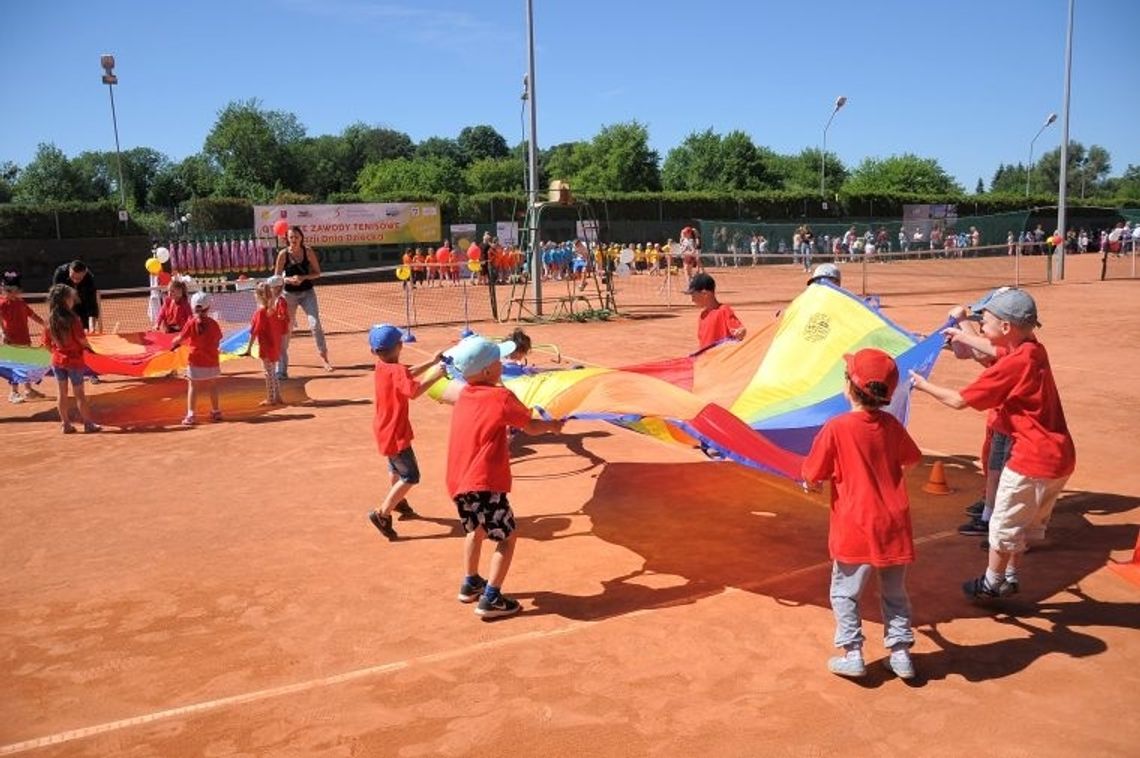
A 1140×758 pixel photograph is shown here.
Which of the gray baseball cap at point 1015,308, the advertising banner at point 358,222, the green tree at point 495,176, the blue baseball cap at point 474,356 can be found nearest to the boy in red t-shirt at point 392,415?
the blue baseball cap at point 474,356

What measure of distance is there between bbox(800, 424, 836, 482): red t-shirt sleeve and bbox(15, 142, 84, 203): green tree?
7254 cm

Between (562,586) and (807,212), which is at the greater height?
(807,212)

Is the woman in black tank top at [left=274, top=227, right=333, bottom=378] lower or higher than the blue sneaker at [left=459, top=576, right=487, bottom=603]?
higher

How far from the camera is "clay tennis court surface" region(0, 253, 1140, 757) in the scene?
13.0ft

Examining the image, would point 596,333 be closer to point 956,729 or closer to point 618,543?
point 618,543

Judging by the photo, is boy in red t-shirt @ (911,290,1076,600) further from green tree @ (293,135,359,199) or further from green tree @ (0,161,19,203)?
green tree @ (0,161,19,203)

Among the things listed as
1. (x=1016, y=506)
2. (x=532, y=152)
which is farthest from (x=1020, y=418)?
(x=532, y=152)

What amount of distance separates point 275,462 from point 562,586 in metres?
4.38

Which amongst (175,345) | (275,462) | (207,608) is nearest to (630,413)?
(207,608)

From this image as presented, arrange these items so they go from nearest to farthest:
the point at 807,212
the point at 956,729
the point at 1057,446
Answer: the point at 956,729, the point at 1057,446, the point at 807,212

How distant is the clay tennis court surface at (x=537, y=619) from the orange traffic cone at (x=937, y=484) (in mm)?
233

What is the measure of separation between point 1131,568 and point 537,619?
3.81m

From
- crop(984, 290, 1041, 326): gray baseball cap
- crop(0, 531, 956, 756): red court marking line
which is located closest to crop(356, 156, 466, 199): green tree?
crop(0, 531, 956, 756): red court marking line

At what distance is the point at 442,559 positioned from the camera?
6.17m
